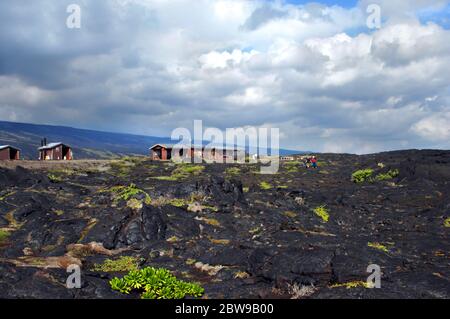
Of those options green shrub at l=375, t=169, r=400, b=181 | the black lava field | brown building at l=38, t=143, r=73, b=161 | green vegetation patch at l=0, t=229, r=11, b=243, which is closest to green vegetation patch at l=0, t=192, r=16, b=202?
the black lava field

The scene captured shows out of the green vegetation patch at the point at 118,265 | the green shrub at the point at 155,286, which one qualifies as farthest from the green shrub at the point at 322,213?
the green shrub at the point at 155,286

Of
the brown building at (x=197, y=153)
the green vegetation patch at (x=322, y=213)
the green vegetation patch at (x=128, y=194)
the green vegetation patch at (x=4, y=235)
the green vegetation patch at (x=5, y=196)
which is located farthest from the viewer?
the brown building at (x=197, y=153)

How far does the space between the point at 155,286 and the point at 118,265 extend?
21.1 feet

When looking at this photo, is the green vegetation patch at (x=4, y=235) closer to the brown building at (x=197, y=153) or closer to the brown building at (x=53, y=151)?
the brown building at (x=197, y=153)

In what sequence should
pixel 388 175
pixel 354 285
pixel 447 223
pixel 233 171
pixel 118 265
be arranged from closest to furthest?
pixel 354 285, pixel 118 265, pixel 447 223, pixel 388 175, pixel 233 171

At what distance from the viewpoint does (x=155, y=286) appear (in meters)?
17.7

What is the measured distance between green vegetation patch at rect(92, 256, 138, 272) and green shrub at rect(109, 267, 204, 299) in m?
4.15

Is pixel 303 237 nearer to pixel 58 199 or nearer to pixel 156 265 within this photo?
pixel 156 265

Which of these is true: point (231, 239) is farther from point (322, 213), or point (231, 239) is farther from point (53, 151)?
point (53, 151)

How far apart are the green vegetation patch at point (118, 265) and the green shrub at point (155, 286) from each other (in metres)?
4.15

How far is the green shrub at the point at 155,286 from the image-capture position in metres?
17.2

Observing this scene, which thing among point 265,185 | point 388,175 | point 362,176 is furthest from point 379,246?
point 362,176

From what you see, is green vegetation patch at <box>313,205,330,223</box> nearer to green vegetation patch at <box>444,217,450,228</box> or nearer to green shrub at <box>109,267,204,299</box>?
green vegetation patch at <box>444,217,450,228</box>

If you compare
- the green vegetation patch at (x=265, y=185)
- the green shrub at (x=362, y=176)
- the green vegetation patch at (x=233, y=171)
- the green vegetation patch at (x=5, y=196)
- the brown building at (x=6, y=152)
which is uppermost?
the brown building at (x=6, y=152)
